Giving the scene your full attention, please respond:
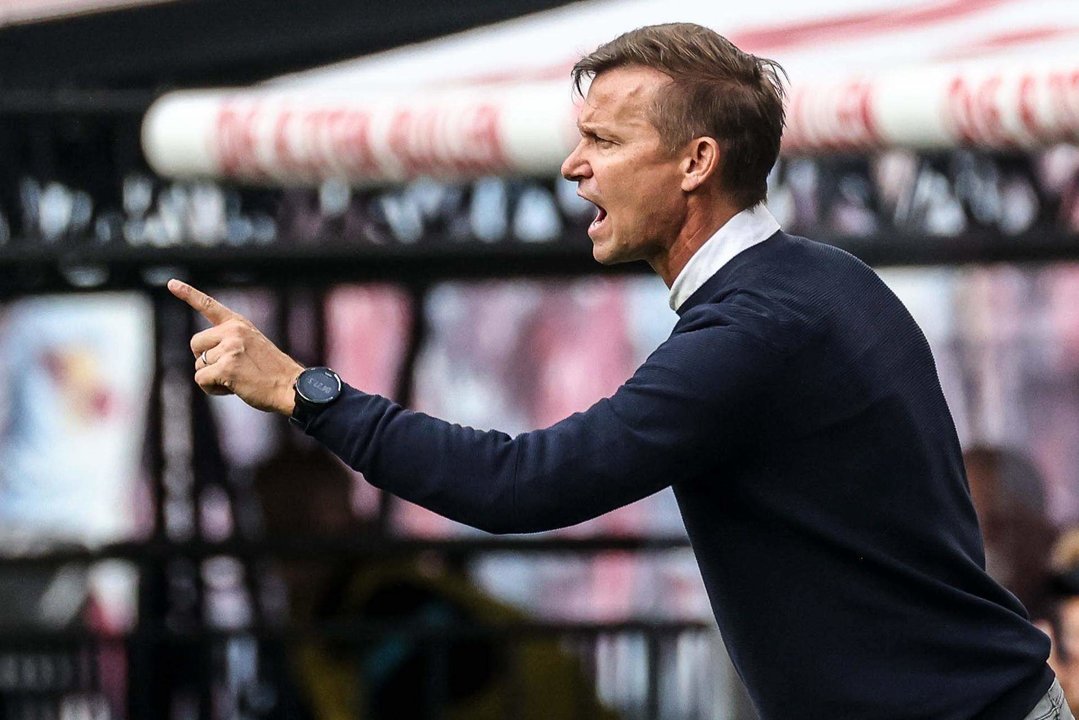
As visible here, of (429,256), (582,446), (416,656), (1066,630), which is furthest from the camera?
(416,656)

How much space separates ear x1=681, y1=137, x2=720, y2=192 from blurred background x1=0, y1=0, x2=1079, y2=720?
2.40 metres

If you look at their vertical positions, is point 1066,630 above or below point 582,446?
below

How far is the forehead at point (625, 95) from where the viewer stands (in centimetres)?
215

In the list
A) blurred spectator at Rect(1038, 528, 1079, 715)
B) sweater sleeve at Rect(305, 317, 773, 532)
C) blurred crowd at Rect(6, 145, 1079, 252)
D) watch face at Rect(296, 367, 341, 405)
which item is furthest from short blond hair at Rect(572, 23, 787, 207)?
blurred crowd at Rect(6, 145, 1079, 252)

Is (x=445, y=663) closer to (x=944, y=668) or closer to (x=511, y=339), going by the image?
(x=511, y=339)

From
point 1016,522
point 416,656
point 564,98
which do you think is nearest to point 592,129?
point 564,98

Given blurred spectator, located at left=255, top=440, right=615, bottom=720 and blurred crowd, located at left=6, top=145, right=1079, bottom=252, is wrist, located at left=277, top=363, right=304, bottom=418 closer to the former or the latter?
blurred crowd, located at left=6, top=145, right=1079, bottom=252

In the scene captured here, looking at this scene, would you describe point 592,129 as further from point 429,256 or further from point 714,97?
point 429,256

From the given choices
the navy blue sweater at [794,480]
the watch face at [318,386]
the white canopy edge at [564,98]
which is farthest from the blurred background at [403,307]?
the watch face at [318,386]

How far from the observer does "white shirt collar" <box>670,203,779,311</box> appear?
2.13m

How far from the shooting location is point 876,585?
206 centimetres

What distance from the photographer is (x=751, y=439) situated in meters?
2.02

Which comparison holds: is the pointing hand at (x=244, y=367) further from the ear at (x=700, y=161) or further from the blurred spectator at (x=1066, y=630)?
the blurred spectator at (x=1066, y=630)

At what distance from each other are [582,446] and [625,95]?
44 cm
